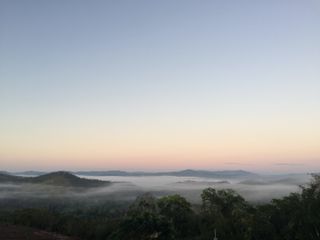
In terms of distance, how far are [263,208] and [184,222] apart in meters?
13.8

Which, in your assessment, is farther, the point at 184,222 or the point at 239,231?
the point at 184,222

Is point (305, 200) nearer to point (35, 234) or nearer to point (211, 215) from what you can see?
point (211, 215)

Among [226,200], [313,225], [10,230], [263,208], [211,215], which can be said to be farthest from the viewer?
Result: [226,200]

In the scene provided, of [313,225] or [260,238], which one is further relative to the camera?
[260,238]

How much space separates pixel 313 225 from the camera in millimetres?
A: 35594

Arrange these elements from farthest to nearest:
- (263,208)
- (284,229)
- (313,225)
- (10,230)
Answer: (10,230)
(263,208)
(284,229)
(313,225)

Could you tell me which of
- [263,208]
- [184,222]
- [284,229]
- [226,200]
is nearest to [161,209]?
[184,222]

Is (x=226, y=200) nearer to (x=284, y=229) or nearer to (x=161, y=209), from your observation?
(x=161, y=209)

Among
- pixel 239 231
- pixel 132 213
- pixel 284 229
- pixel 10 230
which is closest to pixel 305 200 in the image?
pixel 284 229

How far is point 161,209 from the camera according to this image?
56.3 meters

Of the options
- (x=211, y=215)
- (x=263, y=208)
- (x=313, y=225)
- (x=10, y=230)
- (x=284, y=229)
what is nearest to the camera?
(x=313, y=225)

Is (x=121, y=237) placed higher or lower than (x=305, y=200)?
lower

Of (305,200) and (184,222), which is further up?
(305,200)

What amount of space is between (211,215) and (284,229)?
16.6 meters
